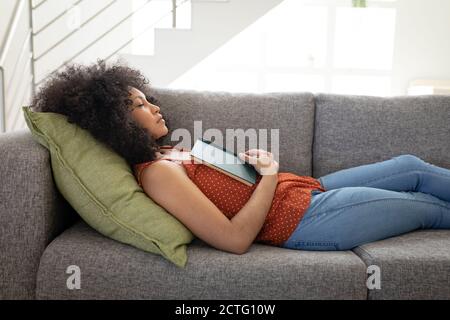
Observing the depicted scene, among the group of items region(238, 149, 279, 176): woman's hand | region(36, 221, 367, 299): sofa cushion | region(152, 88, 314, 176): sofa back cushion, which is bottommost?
region(36, 221, 367, 299): sofa cushion

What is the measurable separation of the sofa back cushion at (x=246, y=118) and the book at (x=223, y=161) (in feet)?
0.93

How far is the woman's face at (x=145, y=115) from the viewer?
1276 millimetres

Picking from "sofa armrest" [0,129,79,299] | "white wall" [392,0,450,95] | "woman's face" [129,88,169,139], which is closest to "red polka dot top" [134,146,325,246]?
"woman's face" [129,88,169,139]

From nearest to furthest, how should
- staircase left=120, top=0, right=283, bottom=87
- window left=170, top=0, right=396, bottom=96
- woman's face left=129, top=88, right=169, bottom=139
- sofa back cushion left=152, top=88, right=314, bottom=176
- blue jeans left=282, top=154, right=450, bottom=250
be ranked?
blue jeans left=282, top=154, right=450, bottom=250
woman's face left=129, top=88, right=169, bottom=139
sofa back cushion left=152, top=88, right=314, bottom=176
staircase left=120, top=0, right=283, bottom=87
window left=170, top=0, right=396, bottom=96

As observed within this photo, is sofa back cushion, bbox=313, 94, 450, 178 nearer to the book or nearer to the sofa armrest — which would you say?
the book

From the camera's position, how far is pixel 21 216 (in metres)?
1.09

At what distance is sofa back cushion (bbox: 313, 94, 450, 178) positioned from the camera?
1.60 metres

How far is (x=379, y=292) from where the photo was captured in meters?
1.06

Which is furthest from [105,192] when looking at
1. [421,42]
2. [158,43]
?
[421,42]

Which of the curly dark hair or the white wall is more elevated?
the white wall

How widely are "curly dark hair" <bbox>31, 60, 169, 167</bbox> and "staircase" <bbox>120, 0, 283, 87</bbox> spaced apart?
119 centimetres

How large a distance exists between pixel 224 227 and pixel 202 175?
0.21 m

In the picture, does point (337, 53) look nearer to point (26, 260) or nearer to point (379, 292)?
point (379, 292)
